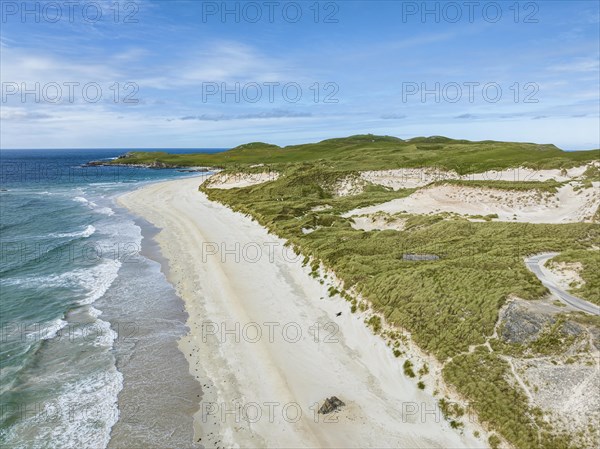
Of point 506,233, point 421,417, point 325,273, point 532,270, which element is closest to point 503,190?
point 506,233

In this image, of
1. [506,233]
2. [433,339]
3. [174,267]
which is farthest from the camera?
[174,267]

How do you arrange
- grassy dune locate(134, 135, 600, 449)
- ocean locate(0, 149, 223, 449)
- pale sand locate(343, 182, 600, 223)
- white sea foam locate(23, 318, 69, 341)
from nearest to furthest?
grassy dune locate(134, 135, 600, 449) → ocean locate(0, 149, 223, 449) → white sea foam locate(23, 318, 69, 341) → pale sand locate(343, 182, 600, 223)

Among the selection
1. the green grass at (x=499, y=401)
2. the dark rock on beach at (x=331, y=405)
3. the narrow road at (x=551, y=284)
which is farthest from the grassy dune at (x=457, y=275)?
the dark rock on beach at (x=331, y=405)

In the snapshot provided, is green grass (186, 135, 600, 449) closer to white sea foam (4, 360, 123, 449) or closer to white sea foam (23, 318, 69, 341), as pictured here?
white sea foam (4, 360, 123, 449)

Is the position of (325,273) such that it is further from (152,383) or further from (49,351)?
(49,351)

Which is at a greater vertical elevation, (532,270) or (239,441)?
(532,270)

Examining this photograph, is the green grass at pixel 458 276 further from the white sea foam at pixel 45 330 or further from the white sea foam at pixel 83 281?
the white sea foam at pixel 45 330

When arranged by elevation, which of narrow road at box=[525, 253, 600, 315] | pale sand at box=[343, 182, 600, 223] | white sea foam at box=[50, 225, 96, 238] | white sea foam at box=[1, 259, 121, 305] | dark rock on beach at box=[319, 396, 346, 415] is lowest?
dark rock on beach at box=[319, 396, 346, 415]

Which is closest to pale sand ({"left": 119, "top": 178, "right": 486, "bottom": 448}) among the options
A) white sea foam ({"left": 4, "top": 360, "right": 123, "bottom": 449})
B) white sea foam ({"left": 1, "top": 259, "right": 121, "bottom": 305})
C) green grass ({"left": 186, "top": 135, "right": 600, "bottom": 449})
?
green grass ({"left": 186, "top": 135, "right": 600, "bottom": 449})
